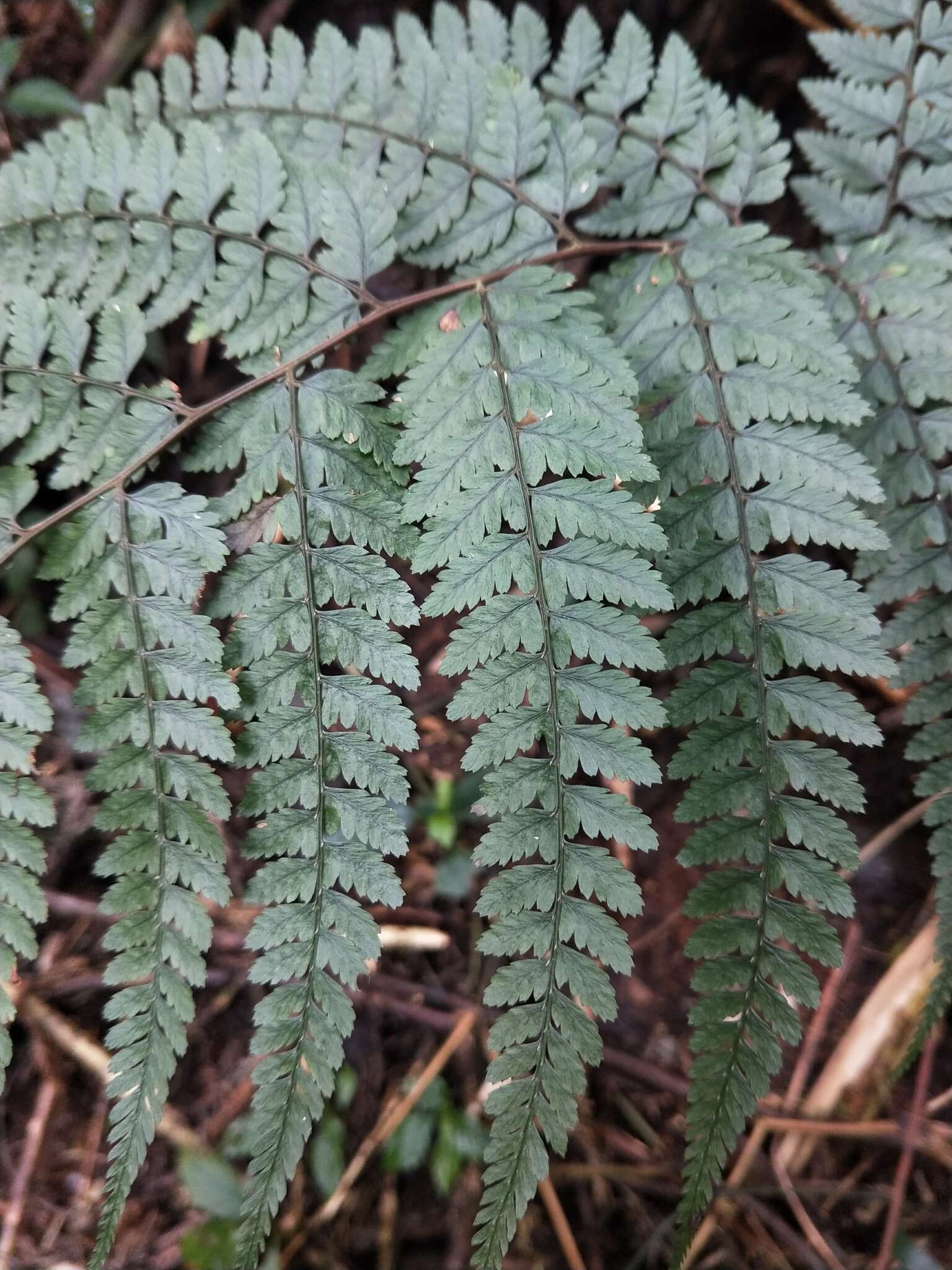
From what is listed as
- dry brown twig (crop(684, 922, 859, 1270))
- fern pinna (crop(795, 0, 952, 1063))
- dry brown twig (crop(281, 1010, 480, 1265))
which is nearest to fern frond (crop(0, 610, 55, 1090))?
dry brown twig (crop(281, 1010, 480, 1265))

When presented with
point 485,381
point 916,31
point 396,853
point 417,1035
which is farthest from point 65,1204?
point 916,31

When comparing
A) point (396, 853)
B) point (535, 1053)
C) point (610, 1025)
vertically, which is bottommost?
point (610, 1025)

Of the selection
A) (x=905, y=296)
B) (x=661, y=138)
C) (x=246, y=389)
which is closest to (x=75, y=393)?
(x=246, y=389)

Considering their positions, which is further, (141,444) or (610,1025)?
(610,1025)

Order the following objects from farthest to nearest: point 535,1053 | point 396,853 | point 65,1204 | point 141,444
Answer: point 65,1204 → point 141,444 → point 396,853 → point 535,1053

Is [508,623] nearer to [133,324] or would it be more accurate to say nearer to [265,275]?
[265,275]

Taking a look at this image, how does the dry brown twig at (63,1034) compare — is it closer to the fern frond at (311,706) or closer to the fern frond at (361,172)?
the fern frond at (311,706)

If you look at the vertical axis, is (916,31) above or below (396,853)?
above
